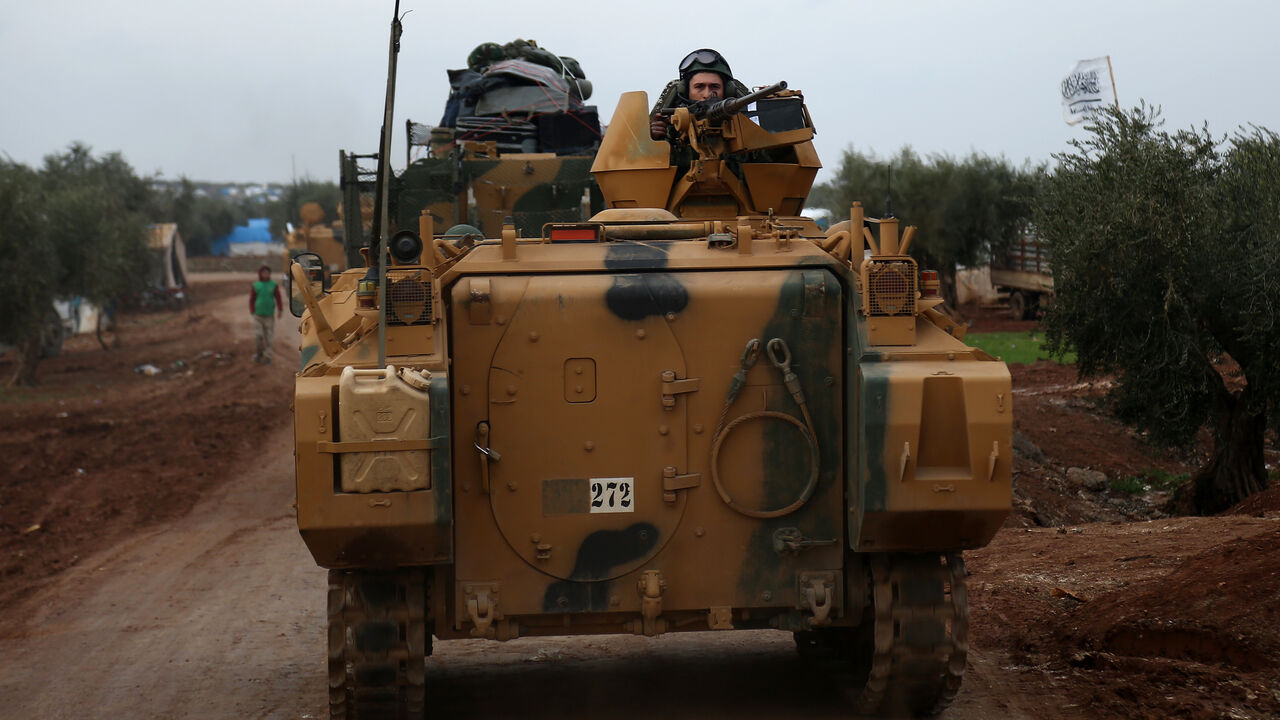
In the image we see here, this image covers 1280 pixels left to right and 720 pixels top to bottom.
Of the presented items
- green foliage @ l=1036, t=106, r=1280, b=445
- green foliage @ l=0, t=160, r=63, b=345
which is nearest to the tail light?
green foliage @ l=1036, t=106, r=1280, b=445

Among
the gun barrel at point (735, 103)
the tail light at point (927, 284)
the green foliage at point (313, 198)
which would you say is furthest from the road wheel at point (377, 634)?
the green foliage at point (313, 198)

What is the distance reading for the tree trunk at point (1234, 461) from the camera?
43.6ft

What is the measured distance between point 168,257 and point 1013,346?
3189 cm

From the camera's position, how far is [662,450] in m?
6.04

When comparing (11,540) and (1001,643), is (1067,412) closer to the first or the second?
(1001,643)

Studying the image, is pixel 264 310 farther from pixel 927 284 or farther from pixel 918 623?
pixel 918 623

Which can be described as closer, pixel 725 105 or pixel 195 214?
pixel 725 105

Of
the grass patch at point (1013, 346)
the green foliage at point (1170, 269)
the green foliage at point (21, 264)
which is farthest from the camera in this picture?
the grass patch at point (1013, 346)

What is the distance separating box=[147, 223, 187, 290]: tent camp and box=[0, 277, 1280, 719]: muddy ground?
33.0m

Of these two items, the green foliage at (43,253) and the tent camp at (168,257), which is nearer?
the green foliage at (43,253)

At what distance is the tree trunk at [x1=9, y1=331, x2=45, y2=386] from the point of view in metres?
24.5

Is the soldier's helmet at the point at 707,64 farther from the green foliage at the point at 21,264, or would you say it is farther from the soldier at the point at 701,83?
the green foliage at the point at 21,264

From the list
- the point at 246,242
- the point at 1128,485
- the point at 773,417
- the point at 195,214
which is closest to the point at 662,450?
the point at 773,417

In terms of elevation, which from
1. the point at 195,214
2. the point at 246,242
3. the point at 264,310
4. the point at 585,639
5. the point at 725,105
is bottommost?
the point at 585,639
